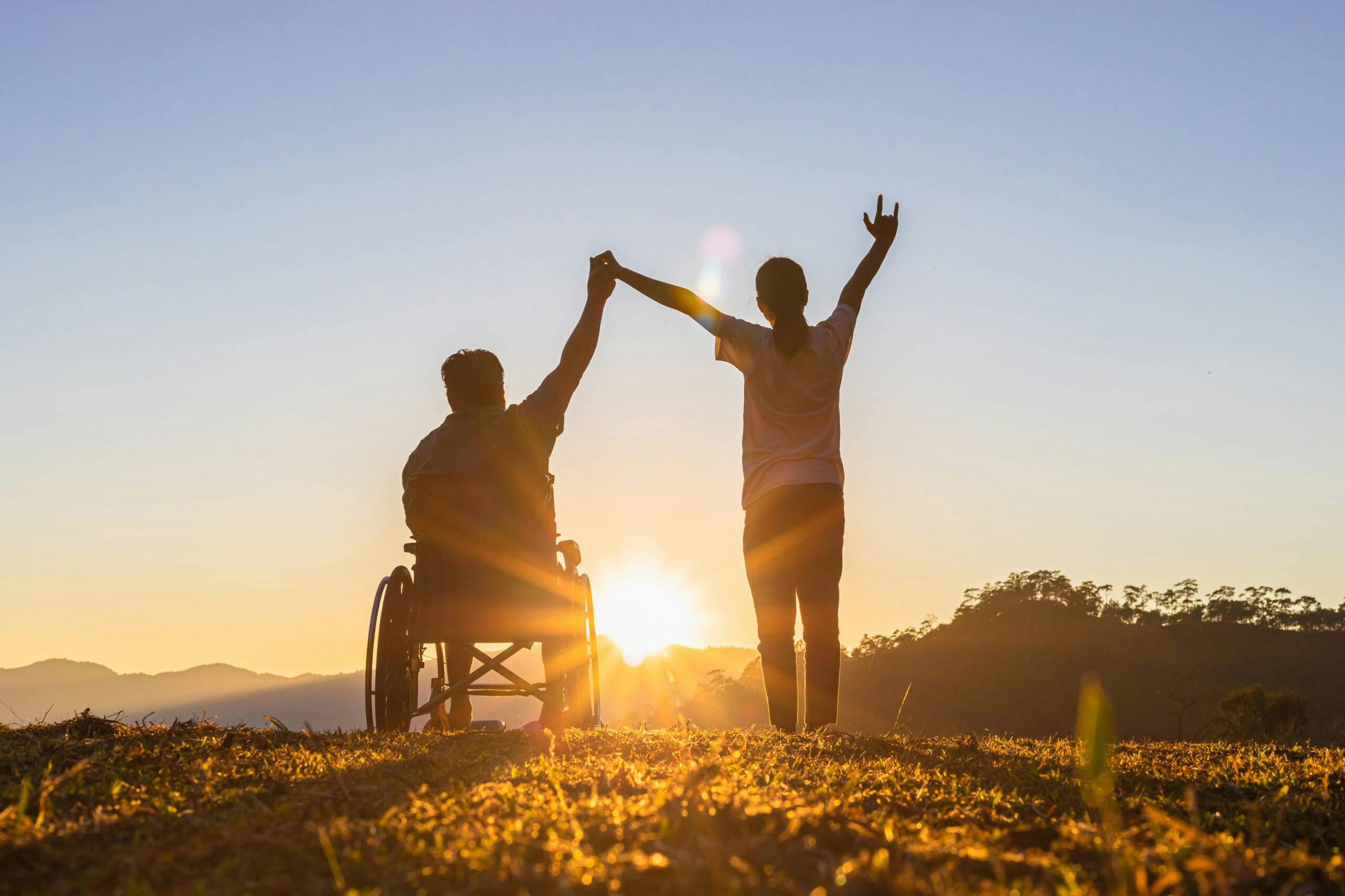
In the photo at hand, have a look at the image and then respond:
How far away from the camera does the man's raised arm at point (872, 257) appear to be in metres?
6.05

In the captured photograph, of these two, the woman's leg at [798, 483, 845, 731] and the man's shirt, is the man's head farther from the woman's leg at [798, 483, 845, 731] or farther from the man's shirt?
the woman's leg at [798, 483, 845, 731]

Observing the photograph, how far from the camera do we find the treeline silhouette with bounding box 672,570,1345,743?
65750mm

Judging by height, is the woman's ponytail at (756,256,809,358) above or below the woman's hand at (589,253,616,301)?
below

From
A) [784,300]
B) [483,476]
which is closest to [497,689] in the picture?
[483,476]

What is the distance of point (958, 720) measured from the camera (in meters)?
67.2

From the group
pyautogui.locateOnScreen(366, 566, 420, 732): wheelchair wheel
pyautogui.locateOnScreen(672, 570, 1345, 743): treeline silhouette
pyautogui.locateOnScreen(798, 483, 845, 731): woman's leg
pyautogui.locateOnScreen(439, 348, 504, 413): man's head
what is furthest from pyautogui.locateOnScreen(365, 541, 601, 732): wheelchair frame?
pyautogui.locateOnScreen(672, 570, 1345, 743): treeline silhouette

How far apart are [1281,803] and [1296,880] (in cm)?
145

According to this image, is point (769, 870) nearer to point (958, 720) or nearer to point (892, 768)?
point (892, 768)

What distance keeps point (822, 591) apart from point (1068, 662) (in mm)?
76286

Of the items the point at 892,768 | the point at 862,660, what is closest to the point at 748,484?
the point at 892,768

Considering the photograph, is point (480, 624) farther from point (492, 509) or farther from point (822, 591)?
point (822, 591)

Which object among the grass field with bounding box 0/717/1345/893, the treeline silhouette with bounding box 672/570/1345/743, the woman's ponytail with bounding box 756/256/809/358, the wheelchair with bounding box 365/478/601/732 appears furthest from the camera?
the treeline silhouette with bounding box 672/570/1345/743

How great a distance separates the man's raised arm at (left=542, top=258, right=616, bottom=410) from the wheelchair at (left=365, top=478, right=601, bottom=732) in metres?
0.75

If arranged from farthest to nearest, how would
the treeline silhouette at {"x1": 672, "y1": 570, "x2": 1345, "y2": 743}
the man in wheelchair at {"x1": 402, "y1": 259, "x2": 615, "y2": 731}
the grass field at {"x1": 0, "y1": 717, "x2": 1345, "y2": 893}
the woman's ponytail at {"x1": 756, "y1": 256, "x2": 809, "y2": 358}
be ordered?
the treeline silhouette at {"x1": 672, "y1": 570, "x2": 1345, "y2": 743} < the man in wheelchair at {"x1": 402, "y1": 259, "x2": 615, "y2": 731} < the woman's ponytail at {"x1": 756, "y1": 256, "x2": 809, "y2": 358} < the grass field at {"x1": 0, "y1": 717, "x2": 1345, "y2": 893}
